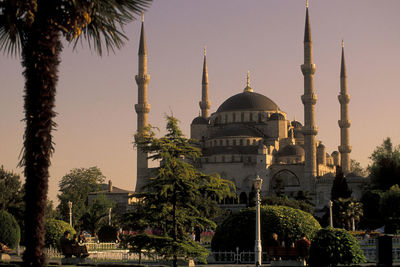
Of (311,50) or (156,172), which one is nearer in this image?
(156,172)

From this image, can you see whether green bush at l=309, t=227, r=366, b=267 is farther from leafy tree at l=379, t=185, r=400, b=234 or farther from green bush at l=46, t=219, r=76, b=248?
leafy tree at l=379, t=185, r=400, b=234

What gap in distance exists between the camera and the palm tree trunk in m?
11.2

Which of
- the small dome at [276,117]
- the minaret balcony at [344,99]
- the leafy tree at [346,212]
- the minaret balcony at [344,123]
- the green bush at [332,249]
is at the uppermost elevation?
the minaret balcony at [344,99]

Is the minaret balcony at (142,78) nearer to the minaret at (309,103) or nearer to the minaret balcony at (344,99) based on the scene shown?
the minaret at (309,103)

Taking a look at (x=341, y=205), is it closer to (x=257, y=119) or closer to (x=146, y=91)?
(x=146, y=91)

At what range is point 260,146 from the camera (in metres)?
77.6

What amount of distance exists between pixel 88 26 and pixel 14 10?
1.52 metres

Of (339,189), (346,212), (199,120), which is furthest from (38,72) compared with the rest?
(199,120)

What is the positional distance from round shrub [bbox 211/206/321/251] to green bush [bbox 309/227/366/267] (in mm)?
5277

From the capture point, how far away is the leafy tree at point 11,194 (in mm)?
37591

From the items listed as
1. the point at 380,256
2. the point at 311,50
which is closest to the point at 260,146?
the point at 311,50

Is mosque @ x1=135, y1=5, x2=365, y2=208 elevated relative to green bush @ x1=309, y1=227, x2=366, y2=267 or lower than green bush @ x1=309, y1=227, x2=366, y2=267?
elevated

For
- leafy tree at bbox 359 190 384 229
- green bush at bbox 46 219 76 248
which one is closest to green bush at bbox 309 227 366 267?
green bush at bbox 46 219 76 248

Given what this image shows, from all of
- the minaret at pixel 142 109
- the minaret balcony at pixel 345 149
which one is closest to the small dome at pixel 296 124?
the minaret balcony at pixel 345 149
